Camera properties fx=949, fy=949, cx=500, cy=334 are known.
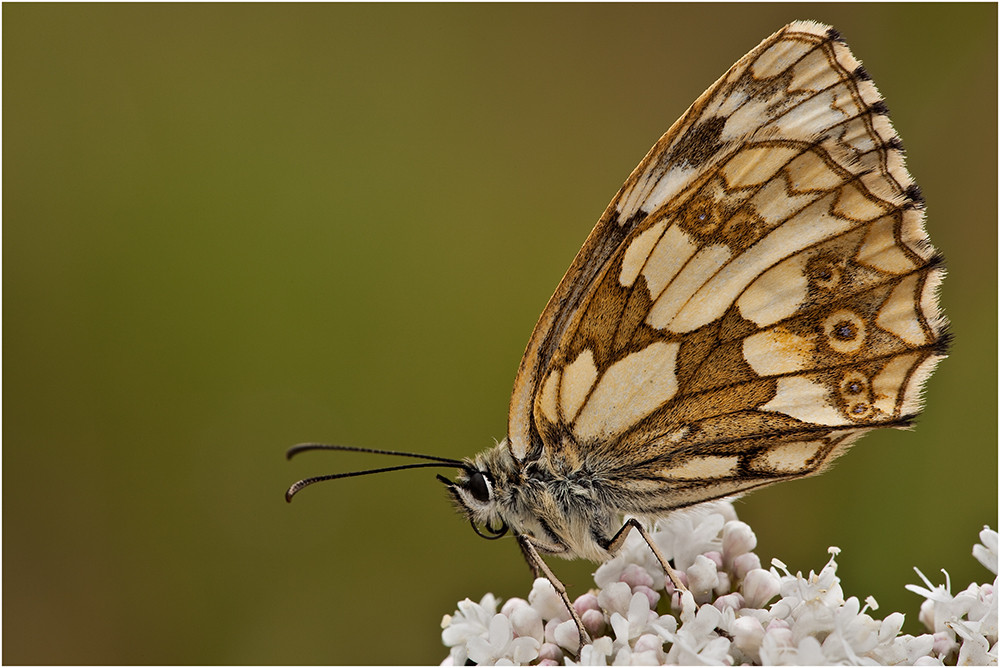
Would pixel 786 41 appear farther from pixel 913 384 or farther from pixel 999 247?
pixel 999 247

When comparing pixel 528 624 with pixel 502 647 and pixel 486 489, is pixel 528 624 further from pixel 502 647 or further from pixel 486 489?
pixel 486 489

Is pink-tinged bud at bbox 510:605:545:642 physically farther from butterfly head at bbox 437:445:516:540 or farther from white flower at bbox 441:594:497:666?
butterfly head at bbox 437:445:516:540

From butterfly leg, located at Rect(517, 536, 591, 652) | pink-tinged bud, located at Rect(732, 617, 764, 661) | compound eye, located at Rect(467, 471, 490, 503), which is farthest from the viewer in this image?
compound eye, located at Rect(467, 471, 490, 503)

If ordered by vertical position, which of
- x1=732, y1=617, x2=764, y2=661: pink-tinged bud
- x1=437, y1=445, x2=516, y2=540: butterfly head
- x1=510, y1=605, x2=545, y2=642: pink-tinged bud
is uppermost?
x1=437, y1=445, x2=516, y2=540: butterfly head

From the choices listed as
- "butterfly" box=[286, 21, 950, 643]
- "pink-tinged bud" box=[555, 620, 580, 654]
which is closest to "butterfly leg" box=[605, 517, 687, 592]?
"butterfly" box=[286, 21, 950, 643]

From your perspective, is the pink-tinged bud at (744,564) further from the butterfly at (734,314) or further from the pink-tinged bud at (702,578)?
the butterfly at (734,314)

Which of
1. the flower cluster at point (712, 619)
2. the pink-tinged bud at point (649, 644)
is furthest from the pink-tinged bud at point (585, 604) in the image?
the pink-tinged bud at point (649, 644)

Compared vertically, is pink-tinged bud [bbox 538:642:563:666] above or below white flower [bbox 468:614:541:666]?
below
